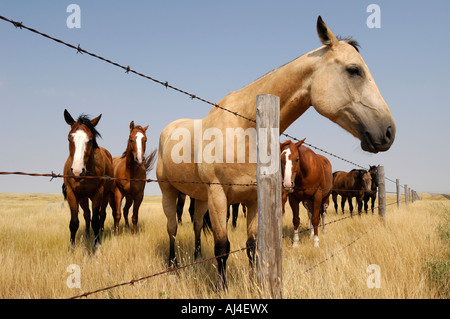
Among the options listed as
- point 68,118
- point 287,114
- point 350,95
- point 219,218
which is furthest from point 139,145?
point 350,95

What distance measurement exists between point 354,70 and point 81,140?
4097 millimetres

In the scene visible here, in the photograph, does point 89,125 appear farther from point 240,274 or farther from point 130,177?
point 240,274

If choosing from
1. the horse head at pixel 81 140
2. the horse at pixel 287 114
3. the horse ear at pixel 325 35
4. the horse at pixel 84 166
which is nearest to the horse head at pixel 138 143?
the horse at pixel 84 166

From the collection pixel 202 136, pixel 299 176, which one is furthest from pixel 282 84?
pixel 299 176

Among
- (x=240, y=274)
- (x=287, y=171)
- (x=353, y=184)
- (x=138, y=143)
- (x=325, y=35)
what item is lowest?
(x=240, y=274)

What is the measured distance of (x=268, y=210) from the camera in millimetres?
2285

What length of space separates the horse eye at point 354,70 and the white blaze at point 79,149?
3.79 meters

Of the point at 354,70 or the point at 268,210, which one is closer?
the point at 268,210

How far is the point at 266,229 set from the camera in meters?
2.28

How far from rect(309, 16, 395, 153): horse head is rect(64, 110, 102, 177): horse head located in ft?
11.3

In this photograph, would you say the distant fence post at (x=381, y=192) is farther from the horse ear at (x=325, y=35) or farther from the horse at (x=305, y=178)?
the horse ear at (x=325, y=35)

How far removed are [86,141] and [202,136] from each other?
7.97 feet

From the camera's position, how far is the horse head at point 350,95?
2.58 meters
